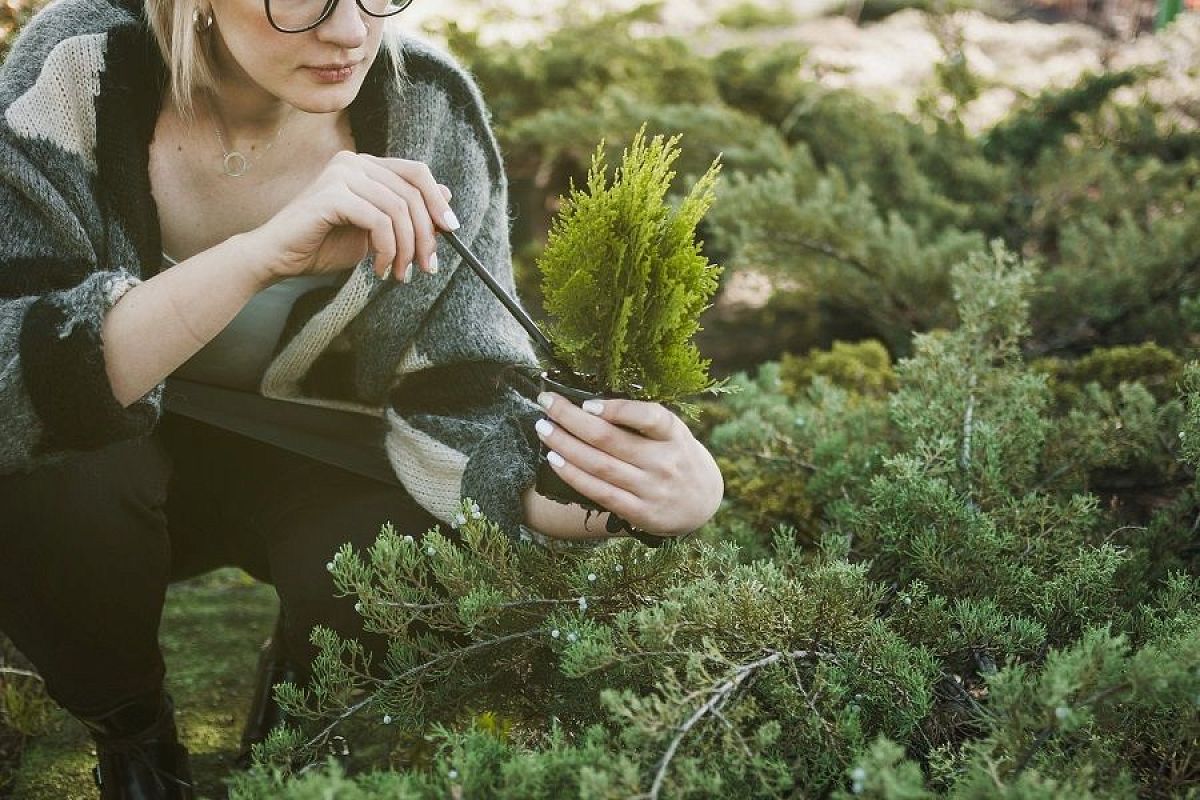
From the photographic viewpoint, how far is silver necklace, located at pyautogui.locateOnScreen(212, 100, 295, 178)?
7.22 feet

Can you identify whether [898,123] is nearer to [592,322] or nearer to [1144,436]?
[1144,436]

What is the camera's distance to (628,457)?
158 cm

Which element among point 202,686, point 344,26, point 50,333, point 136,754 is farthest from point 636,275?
point 202,686

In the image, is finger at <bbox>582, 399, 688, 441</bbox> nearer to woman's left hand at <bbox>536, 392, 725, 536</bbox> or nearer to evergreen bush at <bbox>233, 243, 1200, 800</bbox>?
woman's left hand at <bbox>536, 392, 725, 536</bbox>

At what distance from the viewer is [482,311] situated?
7.02ft

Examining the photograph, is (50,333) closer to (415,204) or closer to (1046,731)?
(415,204)

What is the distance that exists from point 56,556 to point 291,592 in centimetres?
41

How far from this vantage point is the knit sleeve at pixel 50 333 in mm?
1722

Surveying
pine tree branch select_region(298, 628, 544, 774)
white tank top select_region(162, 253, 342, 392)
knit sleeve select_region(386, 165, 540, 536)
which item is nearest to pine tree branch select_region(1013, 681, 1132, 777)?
pine tree branch select_region(298, 628, 544, 774)

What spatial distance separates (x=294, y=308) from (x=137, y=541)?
0.54 metres

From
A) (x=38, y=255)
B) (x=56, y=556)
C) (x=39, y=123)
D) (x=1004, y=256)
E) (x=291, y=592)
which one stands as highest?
(x=39, y=123)

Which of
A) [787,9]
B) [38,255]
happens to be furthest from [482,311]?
[787,9]

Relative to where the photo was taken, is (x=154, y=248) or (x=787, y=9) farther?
(x=787, y=9)

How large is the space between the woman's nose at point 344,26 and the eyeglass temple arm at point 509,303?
0.41 m
